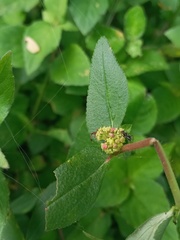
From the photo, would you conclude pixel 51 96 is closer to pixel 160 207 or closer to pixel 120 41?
pixel 120 41

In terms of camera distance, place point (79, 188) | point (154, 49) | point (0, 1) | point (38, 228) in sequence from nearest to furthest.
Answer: point (79, 188) → point (38, 228) → point (0, 1) → point (154, 49)

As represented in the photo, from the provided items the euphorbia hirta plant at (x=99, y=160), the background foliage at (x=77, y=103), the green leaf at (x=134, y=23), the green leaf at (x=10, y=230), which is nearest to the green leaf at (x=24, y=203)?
the background foliage at (x=77, y=103)

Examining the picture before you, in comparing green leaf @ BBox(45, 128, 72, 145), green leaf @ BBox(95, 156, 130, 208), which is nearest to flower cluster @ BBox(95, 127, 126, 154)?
green leaf @ BBox(95, 156, 130, 208)

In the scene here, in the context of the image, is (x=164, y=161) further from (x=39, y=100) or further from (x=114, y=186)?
(x=39, y=100)

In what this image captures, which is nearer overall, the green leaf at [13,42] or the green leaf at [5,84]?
the green leaf at [5,84]

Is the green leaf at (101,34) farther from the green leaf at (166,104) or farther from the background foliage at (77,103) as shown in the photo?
the green leaf at (166,104)

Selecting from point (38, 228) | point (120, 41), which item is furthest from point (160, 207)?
point (120, 41)
